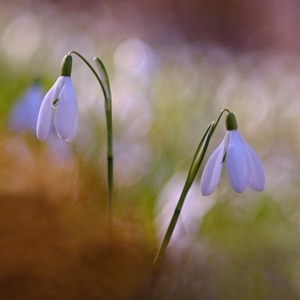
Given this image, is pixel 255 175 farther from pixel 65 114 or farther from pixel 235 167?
pixel 65 114

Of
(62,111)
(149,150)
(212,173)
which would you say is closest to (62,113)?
(62,111)

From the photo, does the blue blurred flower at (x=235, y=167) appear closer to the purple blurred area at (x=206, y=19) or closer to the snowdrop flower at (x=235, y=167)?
the snowdrop flower at (x=235, y=167)

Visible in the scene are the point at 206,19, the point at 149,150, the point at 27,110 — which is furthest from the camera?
the point at 206,19

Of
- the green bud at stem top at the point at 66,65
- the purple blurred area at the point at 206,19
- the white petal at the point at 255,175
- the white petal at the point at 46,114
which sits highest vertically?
the purple blurred area at the point at 206,19

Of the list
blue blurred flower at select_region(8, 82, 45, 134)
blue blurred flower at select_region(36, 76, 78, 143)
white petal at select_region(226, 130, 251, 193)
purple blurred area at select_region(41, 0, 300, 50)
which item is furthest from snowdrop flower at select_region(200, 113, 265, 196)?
purple blurred area at select_region(41, 0, 300, 50)

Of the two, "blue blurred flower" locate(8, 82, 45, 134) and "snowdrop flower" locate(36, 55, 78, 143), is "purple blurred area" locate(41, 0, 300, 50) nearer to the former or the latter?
"blue blurred flower" locate(8, 82, 45, 134)

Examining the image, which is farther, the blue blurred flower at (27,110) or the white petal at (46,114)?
the blue blurred flower at (27,110)

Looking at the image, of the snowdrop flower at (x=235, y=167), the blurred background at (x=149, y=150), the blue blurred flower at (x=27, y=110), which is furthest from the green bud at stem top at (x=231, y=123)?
the blue blurred flower at (x=27, y=110)
